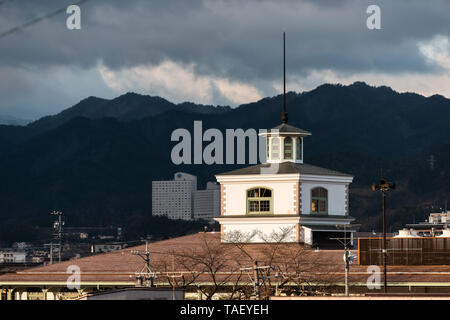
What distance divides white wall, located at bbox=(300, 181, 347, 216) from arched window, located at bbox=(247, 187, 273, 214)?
2982 millimetres

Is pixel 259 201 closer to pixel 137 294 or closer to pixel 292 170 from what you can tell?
pixel 292 170

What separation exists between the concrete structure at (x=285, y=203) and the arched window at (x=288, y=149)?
1.83 metres

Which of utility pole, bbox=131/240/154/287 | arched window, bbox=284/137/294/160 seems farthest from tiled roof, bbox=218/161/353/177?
utility pole, bbox=131/240/154/287

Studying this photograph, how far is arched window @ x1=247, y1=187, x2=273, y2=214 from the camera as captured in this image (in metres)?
95.3

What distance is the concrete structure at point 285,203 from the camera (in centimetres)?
9394

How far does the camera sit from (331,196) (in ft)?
314

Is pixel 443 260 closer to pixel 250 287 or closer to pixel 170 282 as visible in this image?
pixel 250 287

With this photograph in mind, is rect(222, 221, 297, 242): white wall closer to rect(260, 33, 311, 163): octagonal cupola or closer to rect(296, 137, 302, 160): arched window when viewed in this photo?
rect(260, 33, 311, 163): octagonal cupola

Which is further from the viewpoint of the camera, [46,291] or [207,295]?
[46,291]

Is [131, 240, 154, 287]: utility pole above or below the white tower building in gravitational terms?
below

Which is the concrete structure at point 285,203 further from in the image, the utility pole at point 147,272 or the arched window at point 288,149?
the utility pole at point 147,272
